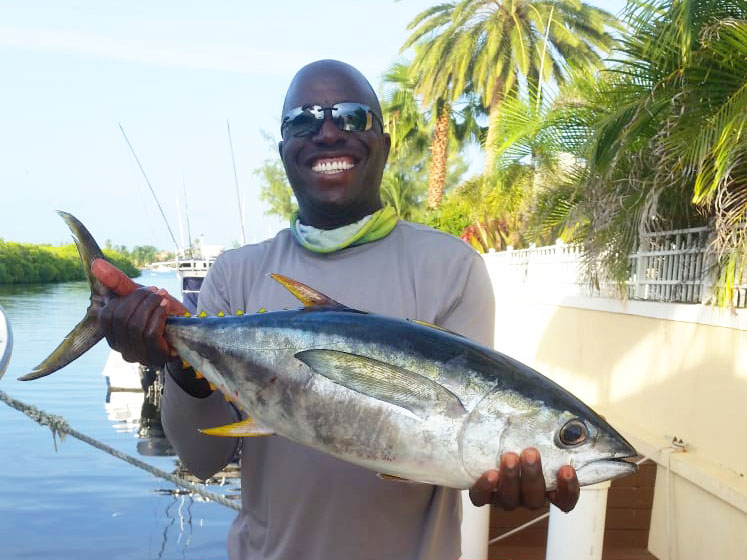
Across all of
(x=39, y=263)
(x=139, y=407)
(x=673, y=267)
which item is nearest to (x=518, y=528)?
(x=673, y=267)

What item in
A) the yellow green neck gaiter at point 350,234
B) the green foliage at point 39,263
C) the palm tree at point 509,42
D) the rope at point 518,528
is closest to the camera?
the yellow green neck gaiter at point 350,234

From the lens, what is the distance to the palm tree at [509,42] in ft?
74.2

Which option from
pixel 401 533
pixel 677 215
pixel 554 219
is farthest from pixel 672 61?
pixel 401 533

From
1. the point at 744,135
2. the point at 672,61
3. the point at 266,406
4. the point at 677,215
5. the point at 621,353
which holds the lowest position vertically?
the point at 621,353

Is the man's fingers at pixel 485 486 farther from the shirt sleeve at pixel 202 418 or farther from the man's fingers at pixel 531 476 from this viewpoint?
the shirt sleeve at pixel 202 418

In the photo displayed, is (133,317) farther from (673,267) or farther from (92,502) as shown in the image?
(92,502)

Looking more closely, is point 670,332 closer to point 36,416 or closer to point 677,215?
point 677,215

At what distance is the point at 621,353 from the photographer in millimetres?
8992

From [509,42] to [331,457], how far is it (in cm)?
2315

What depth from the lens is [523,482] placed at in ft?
5.63

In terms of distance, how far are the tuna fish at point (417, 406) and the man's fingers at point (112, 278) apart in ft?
1.52

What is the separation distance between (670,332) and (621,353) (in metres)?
1.52

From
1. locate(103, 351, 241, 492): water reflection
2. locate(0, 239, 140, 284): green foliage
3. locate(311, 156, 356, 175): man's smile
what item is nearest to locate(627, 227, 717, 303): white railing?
locate(311, 156, 356, 175): man's smile

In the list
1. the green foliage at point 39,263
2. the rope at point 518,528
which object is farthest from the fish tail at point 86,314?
the green foliage at point 39,263
